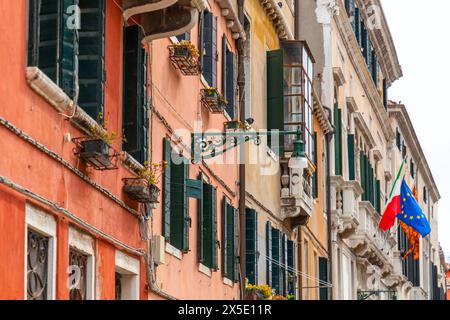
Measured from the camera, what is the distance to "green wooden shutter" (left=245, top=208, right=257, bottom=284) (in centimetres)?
2311

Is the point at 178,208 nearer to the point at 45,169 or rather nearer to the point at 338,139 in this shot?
the point at 45,169

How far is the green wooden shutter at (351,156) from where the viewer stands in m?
37.6

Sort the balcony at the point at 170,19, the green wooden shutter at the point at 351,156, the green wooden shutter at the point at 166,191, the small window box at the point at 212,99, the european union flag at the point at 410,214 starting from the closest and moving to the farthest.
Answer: the balcony at the point at 170,19 → the green wooden shutter at the point at 166,191 → the small window box at the point at 212,99 → the green wooden shutter at the point at 351,156 → the european union flag at the point at 410,214

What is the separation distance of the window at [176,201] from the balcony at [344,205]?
17.2 meters

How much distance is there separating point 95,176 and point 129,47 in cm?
215

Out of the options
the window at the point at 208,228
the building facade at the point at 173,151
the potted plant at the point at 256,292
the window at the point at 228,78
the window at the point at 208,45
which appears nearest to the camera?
the building facade at the point at 173,151

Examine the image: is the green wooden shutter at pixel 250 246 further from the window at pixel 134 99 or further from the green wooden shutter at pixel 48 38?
the green wooden shutter at pixel 48 38

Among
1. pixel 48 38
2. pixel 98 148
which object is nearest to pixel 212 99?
pixel 98 148

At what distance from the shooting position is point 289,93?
27812mm

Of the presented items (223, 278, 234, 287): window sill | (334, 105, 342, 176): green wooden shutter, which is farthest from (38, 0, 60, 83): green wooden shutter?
(334, 105, 342, 176): green wooden shutter

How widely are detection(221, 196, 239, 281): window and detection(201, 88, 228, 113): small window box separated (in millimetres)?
1583

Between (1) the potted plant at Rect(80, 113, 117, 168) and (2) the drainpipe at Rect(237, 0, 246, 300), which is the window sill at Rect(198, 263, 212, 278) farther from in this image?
(1) the potted plant at Rect(80, 113, 117, 168)

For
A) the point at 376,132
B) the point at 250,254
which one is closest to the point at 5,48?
the point at 250,254

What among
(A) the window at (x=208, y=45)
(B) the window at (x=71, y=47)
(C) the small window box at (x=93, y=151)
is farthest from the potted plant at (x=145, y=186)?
(A) the window at (x=208, y=45)
